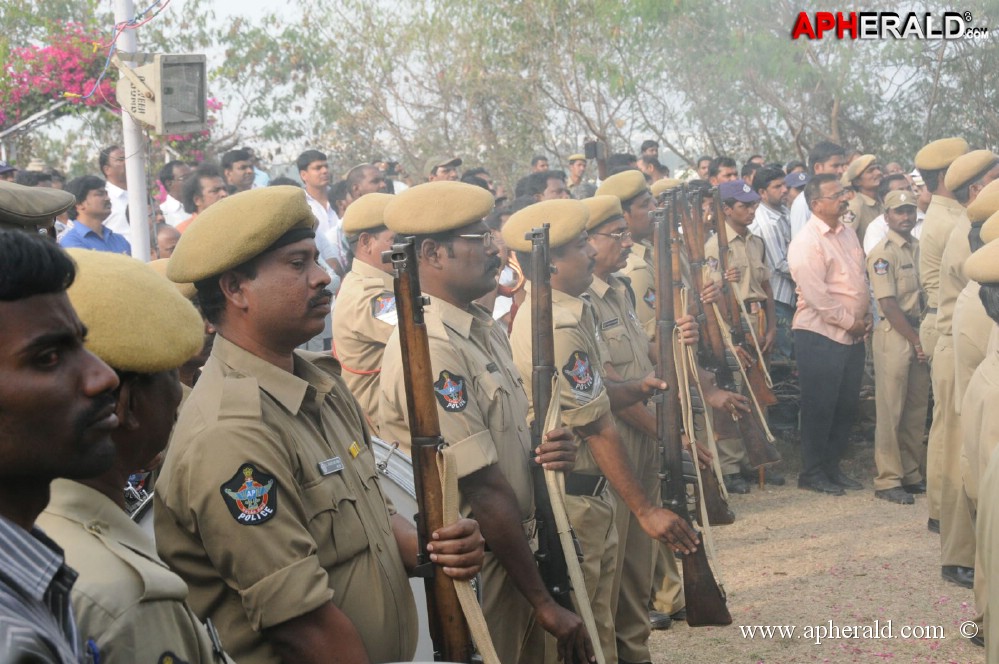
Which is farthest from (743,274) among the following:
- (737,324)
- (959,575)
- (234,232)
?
(234,232)

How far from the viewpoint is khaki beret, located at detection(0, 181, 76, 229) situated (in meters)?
2.94

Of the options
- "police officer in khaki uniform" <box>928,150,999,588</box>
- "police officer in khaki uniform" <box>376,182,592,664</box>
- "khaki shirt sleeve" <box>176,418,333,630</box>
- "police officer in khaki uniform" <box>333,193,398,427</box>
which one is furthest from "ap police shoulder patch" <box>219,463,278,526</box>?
"police officer in khaki uniform" <box>928,150,999,588</box>

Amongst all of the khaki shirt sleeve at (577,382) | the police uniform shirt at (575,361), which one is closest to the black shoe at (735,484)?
the police uniform shirt at (575,361)

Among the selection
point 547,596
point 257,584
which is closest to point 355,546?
point 257,584

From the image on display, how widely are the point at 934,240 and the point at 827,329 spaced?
110cm

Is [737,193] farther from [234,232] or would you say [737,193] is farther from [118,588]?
[118,588]

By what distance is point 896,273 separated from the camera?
27.5 ft

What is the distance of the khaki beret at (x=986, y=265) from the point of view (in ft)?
14.1

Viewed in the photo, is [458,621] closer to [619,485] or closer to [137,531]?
[137,531]

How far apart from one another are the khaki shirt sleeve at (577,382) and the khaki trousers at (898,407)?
4203mm

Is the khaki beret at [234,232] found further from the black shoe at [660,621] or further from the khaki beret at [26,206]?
the black shoe at [660,621]

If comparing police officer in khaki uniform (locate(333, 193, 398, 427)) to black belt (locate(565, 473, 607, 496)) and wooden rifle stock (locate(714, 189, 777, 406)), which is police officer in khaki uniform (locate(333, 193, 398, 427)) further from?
wooden rifle stock (locate(714, 189, 777, 406))

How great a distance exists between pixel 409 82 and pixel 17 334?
58.1 ft

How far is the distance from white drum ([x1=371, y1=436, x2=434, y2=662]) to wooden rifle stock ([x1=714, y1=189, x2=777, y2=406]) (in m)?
4.48
